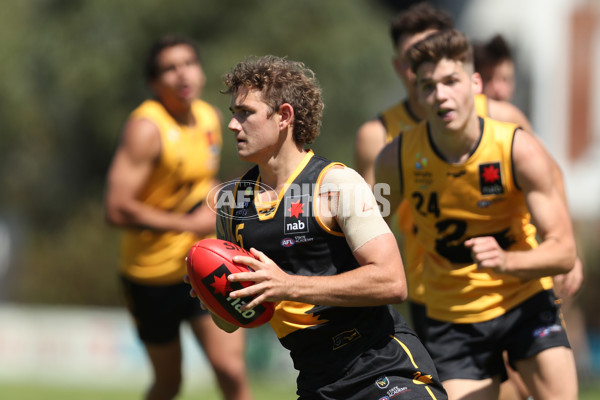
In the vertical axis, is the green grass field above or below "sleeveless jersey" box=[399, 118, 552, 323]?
below

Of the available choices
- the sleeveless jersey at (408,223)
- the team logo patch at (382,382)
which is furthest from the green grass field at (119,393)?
the team logo patch at (382,382)

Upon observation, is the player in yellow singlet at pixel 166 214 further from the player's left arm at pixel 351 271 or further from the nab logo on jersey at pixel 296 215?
the player's left arm at pixel 351 271

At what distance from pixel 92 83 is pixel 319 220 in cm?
1670

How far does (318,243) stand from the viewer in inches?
170

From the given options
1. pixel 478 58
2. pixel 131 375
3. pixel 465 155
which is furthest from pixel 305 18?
pixel 465 155

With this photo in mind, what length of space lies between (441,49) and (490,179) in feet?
2.49

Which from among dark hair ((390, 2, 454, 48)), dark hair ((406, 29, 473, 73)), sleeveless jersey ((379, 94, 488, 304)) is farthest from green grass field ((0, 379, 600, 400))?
dark hair ((406, 29, 473, 73))

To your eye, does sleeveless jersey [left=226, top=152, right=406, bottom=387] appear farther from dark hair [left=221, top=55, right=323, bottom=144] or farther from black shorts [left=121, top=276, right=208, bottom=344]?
black shorts [left=121, top=276, right=208, bottom=344]

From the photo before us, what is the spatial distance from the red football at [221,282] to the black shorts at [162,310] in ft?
9.12

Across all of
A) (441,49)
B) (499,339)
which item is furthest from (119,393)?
(441,49)

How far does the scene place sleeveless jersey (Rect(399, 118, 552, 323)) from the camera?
516cm

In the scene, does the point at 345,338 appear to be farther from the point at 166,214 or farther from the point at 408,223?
the point at 166,214

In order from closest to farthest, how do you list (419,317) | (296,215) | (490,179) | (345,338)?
(296,215) → (345,338) → (490,179) → (419,317)

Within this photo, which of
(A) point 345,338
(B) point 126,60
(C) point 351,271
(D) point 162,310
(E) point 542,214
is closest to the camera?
(C) point 351,271
